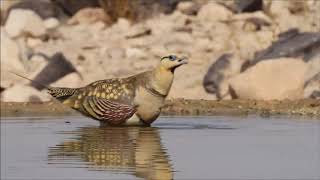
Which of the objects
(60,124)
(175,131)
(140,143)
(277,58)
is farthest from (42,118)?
(277,58)

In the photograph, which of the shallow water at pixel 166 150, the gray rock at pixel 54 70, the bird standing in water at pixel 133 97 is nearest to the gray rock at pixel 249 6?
the gray rock at pixel 54 70

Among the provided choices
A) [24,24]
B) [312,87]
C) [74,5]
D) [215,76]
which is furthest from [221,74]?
[74,5]

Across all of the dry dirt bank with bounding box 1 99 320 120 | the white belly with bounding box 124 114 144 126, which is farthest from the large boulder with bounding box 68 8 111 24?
the white belly with bounding box 124 114 144 126

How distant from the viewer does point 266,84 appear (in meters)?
14.9

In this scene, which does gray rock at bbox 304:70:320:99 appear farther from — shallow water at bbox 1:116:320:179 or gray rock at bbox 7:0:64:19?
gray rock at bbox 7:0:64:19

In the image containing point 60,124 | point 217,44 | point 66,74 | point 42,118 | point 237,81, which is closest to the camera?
point 60,124

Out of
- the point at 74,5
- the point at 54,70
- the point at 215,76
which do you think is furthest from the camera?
the point at 74,5

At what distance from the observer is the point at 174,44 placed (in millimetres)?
19531

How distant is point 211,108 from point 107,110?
2592 mm

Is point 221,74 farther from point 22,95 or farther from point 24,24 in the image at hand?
point 24,24

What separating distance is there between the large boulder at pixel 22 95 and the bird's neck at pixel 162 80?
4489 millimetres

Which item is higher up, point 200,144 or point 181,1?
point 181,1

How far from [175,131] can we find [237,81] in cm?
446

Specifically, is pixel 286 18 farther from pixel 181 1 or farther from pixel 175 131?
pixel 175 131
